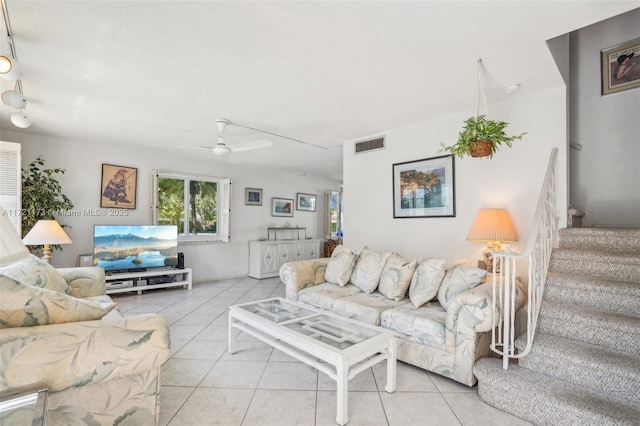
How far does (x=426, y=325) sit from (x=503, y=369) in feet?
1.83

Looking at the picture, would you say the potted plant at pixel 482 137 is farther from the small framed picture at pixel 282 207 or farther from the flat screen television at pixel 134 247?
the small framed picture at pixel 282 207

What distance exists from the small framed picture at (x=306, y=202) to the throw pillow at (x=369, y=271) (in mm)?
4203

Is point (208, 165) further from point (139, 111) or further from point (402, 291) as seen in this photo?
point (402, 291)

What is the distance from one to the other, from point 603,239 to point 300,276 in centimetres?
291

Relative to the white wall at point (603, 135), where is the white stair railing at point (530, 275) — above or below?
below

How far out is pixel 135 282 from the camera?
15.7 ft

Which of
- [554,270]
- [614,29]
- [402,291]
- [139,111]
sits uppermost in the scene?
[614,29]

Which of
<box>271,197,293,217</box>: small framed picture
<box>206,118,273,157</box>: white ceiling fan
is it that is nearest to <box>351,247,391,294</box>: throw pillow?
<box>206,118,273,157</box>: white ceiling fan

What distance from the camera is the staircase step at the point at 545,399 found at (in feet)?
5.17

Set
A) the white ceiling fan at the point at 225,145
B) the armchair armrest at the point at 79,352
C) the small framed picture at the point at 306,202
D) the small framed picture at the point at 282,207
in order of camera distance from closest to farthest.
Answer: the armchair armrest at the point at 79,352
the white ceiling fan at the point at 225,145
the small framed picture at the point at 282,207
the small framed picture at the point at 306,202

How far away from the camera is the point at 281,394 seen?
211cm

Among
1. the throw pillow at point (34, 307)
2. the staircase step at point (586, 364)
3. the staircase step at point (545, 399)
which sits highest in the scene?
the throw pillow at point (34, 307)

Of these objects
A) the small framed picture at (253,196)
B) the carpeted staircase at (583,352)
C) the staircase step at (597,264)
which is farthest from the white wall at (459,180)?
the small framed picture at (253,196)

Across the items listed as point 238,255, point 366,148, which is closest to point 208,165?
point 238,255
